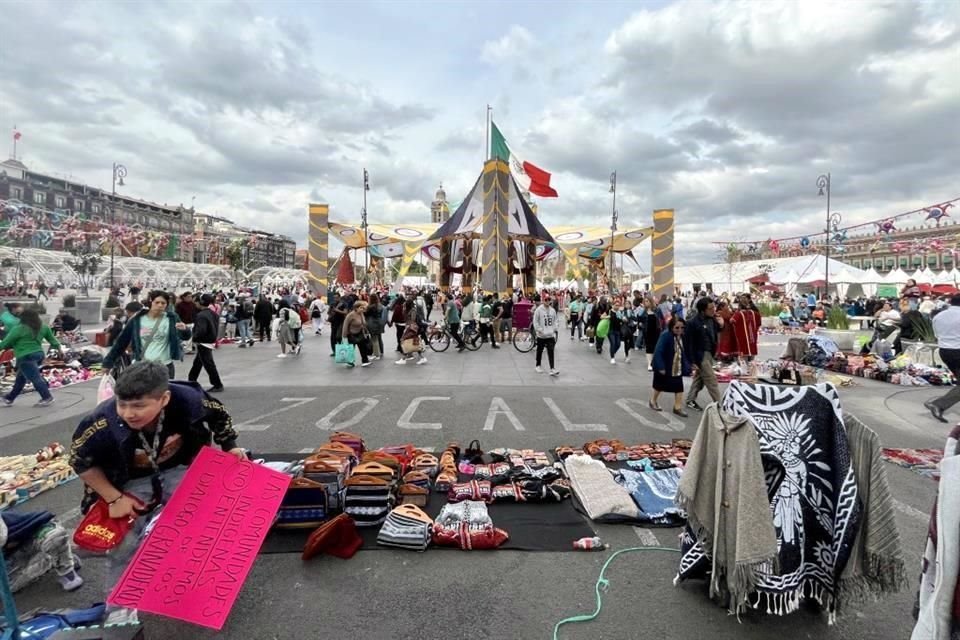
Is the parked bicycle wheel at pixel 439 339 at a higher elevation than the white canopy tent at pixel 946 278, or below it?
below

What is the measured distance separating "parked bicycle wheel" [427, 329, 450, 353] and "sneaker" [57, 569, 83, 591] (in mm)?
12018

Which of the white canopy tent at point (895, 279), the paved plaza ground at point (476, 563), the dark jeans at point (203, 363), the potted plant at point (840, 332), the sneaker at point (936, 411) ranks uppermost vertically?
the white canopy tent at point (895, 279)

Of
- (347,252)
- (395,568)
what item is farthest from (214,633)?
(347,252)

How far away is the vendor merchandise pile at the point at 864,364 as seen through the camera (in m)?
10.2

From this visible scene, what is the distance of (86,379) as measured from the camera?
10.3 metres

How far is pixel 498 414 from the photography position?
744 cm

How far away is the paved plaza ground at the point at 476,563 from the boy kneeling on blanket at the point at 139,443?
726 mm

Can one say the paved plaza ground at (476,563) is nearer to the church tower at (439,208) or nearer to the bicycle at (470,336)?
the bicycle at (470,336)

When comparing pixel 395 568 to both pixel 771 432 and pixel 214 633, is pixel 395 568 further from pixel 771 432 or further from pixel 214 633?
pixel 771 432

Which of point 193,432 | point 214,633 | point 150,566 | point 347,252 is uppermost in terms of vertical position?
point 347,252

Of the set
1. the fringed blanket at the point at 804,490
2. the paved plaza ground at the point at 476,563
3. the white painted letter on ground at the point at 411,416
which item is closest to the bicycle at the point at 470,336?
the paved plaza ground at the point at 476,563

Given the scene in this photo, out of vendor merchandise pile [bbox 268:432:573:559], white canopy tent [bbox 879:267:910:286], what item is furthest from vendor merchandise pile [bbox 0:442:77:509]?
white canopy tent [bbox 879:267:910:286]

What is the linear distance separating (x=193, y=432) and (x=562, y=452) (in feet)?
12.3

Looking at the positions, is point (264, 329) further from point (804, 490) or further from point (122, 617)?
point (804, 490)
